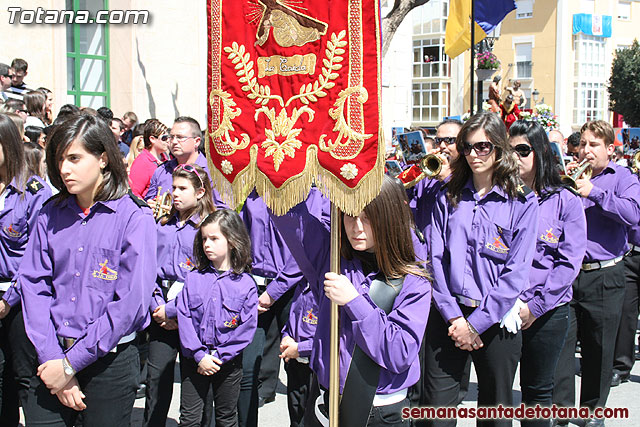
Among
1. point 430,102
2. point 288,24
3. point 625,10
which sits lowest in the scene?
point 288,24

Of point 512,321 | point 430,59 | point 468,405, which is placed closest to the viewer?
point 512,321

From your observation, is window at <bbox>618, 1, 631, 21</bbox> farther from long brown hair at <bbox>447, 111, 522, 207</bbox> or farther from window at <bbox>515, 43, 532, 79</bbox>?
long brown hair at <bbox>447, 111, 522, 207</bbox>

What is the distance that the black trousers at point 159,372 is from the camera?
185 inches

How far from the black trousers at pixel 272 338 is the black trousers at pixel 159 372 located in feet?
2.58

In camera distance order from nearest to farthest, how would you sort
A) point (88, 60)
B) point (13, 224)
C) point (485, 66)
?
point (13, 224), point (88, 60), point (485, 66)

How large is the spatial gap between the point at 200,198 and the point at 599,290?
3.15 metres

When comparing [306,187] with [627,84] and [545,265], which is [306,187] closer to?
[545,265]

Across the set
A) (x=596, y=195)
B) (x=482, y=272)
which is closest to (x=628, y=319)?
(x=596, y=195)

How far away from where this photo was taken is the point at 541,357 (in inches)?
176

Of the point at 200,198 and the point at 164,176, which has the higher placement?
the point at 164,176

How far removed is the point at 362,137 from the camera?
3045mm

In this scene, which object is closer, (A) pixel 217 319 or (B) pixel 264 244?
(A) pixel 217 319

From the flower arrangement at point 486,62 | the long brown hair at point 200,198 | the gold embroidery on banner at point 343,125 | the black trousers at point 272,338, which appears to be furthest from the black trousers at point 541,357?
the flower arrangement at point 486,62

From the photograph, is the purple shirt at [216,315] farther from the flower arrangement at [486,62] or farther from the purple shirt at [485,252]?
the flower arrangement at [486,62]
